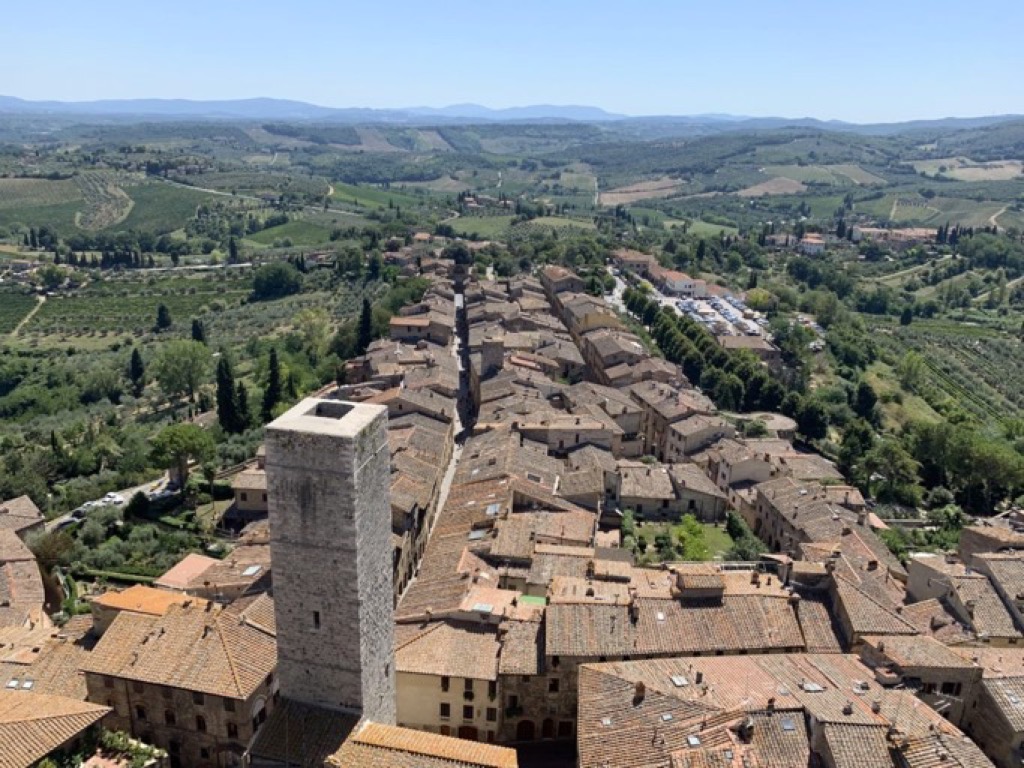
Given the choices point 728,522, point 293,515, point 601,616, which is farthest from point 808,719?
point 728,522

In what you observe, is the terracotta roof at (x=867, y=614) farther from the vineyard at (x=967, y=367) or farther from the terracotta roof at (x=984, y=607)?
the vineyard at (x=967, y=367)

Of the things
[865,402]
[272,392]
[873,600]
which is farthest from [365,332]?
[873,600]

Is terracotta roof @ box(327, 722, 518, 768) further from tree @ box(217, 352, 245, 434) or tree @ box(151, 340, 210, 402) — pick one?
tree @ box(151, 340, 210, 402)

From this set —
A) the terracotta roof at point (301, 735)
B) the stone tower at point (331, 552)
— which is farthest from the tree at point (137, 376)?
the stone tower at point (331, 552)

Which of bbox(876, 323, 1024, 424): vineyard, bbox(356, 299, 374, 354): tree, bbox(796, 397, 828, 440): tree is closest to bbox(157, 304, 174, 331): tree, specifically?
bbox(356, 299, 374, 354): tree

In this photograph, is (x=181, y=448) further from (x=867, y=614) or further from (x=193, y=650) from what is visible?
(x=867, y=614)

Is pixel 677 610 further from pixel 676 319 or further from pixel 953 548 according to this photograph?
pixel 676 319
